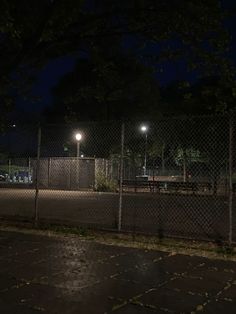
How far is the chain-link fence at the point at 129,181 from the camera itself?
12812 millimetres

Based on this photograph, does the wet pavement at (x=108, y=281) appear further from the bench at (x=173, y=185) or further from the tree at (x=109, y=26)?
the bench at (x=173, y=185)

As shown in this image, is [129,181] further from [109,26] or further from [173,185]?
[109,26]

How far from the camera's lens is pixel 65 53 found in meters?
14.2

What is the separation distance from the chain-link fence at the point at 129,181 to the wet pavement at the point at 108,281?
81.1 inches

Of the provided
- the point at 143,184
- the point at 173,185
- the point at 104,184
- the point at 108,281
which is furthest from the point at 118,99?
the point at 108,281

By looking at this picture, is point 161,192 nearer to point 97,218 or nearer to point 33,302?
point 97,218

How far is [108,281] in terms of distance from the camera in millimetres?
6957

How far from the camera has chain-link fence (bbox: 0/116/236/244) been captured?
12.8 m

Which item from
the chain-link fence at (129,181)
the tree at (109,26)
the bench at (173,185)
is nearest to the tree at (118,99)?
the chain-link fence at (129,181)

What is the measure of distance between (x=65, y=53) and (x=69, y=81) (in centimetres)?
3249

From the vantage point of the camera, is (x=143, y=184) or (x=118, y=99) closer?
(x=143, y=184)

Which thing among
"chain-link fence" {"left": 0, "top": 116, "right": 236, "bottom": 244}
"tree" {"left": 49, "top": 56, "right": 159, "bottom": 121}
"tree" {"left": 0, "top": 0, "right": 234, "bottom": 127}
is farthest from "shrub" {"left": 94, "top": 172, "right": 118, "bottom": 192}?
A: "tree" {"left": 0, "top": 0, "right": 234, "bottom": 127}

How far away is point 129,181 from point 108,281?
81.2ft

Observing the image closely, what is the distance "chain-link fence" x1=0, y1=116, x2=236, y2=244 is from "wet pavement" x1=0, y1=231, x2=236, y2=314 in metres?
2.06
